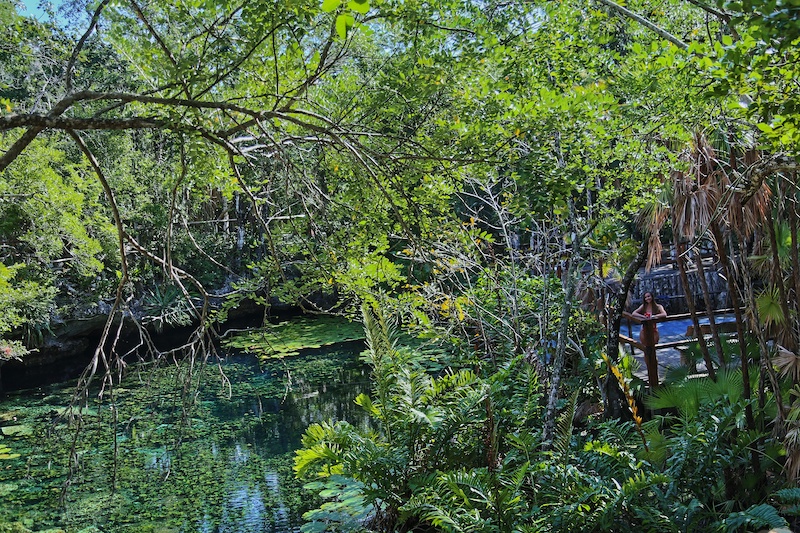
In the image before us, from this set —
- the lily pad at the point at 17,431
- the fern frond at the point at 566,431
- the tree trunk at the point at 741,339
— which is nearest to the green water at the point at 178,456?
the lily pad at the point at 17,431

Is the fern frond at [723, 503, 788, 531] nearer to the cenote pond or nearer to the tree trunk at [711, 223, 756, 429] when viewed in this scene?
the tree trunk at [711, 223, 756, 429]

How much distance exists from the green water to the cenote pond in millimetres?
16

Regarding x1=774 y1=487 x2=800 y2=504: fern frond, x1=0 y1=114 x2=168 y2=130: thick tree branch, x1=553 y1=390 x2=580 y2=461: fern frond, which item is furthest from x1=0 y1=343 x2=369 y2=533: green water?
x1=774 y1=487 x2=800 y2=504: fern frond

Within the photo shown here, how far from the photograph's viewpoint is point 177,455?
480cm

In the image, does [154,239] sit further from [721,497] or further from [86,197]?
[721,497]

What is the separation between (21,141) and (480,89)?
2.43 m

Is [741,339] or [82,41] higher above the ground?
[82,41]

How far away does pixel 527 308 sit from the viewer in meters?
6.54

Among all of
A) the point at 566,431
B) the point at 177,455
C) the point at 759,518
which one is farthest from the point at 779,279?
the point at 177,455

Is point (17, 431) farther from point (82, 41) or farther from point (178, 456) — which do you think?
point (82, 41)

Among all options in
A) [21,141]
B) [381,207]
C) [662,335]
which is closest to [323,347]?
[662,335]

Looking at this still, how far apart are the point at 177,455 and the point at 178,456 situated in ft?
9.76

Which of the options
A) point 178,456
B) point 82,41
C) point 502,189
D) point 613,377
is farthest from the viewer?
point 178,456

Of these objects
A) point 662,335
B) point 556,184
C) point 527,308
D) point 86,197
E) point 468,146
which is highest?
point 86,197
